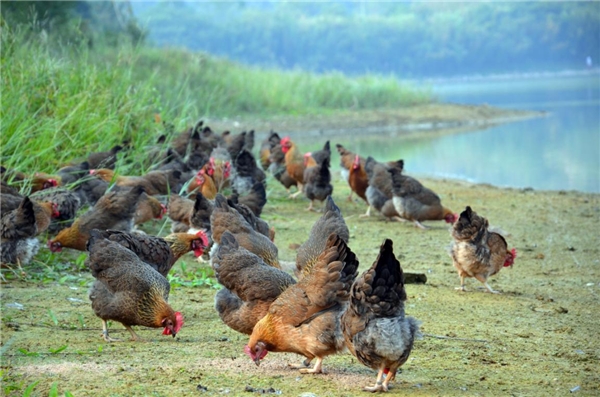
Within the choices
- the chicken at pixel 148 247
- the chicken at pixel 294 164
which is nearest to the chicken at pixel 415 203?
the chicken at pixel 294 164

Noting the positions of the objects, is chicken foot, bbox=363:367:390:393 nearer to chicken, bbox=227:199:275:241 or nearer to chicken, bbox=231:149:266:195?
chicken, bbox=227:199:275:241

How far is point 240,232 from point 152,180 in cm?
337

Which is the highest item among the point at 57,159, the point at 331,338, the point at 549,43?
the point at 549,43

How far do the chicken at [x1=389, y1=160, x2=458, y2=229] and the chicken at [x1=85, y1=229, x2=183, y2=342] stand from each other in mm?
5837

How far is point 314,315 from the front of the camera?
18.6 ft

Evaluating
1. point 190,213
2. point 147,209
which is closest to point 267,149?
point 147,209

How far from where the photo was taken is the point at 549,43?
5278cm

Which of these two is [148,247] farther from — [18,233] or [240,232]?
[18,233]

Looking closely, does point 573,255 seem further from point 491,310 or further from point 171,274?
point 171,274

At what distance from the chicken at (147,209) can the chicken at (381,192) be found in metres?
3.57

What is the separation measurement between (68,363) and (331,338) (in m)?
1.74

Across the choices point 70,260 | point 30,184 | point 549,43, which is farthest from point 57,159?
point 549,43

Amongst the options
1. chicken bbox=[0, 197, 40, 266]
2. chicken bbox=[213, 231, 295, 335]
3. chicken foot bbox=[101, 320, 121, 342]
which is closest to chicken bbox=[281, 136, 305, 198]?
chicken bbox=[0, 197, 40, 266]

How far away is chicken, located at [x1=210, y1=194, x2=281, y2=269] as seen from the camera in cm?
738
